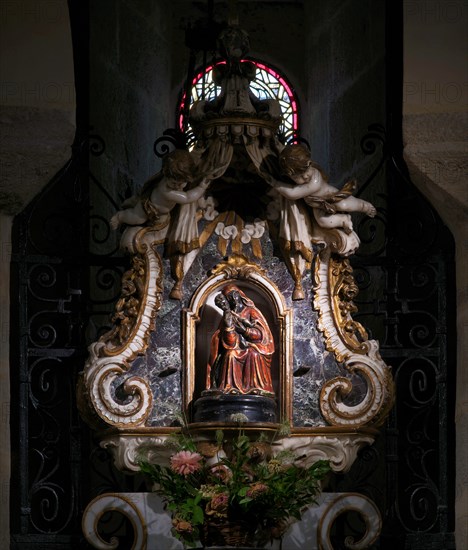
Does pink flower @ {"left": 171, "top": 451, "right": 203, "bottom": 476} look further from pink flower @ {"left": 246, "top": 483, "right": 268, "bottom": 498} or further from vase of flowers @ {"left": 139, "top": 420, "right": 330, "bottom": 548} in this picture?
pink flower @ {"left": 246, "top": 483, "right": 268, "bottom": 498}

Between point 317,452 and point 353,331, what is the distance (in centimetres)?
68

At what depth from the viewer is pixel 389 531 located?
10008 mm

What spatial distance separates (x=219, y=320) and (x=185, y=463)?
1.02 m

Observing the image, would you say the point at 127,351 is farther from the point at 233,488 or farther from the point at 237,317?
the point at 233,488

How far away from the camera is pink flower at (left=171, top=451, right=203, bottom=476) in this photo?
9.08 meters

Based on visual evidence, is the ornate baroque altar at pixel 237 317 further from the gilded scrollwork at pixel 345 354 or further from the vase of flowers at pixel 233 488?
the vase of flowers at pixel 233 488

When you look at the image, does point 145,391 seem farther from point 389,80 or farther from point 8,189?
point 389,80

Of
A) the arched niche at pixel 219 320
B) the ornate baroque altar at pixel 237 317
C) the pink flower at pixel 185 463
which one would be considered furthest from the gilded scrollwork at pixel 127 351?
the pink flower at pixel 185 463

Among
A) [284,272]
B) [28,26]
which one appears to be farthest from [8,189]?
[284,272]

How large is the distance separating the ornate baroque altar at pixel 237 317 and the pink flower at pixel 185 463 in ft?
1.02

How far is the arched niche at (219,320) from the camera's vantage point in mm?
9703

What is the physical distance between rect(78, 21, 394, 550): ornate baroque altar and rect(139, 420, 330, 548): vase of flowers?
0.14 meters

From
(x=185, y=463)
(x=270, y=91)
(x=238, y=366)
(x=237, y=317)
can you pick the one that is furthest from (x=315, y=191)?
(x=270, y=91)

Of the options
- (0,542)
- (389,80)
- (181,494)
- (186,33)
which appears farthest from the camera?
(186,33)
